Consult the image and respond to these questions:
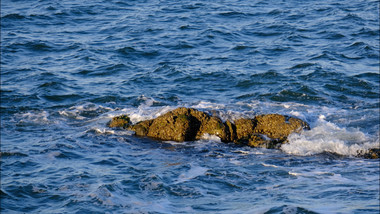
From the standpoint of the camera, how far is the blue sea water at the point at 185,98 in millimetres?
7730

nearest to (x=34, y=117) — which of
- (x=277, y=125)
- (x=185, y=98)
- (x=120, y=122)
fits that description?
(x=120, y=122)

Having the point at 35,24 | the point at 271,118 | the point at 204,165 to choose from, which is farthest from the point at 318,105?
the point at 35,24

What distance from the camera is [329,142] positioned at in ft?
31.7

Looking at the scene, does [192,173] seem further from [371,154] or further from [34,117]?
[34,117]

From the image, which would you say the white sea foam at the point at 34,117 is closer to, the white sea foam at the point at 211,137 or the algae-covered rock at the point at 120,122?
the algae-covered rock at the point at 120,122

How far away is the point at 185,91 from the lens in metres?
13.7

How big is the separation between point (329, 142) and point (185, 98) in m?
4.38

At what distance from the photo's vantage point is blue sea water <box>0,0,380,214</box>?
7.73 metres

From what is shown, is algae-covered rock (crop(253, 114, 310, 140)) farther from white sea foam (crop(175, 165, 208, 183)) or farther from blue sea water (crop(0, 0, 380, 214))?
white sea foam (crop(175, 165, 208, 183))

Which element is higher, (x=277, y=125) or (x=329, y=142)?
(x=277, y=125)

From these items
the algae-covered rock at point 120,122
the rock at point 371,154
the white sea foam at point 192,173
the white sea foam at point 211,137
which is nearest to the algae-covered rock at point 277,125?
the white sea foam at point 211,137

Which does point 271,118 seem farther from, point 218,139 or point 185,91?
point 185,91

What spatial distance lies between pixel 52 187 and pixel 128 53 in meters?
9.04

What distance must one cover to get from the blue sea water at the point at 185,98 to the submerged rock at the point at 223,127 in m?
0.24
